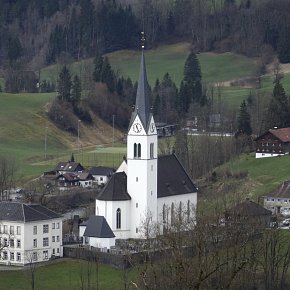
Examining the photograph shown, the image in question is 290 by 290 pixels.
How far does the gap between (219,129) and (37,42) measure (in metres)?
67.3

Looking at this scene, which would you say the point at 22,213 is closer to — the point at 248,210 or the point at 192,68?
the point at 248,210

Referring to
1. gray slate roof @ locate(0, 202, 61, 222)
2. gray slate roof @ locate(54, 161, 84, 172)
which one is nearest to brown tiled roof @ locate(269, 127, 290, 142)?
gray slate roof @ locate(54, 161, 84, 172)

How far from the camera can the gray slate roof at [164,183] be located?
245 feet

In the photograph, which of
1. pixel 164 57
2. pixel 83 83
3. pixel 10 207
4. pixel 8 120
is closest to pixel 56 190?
pixel 10 207

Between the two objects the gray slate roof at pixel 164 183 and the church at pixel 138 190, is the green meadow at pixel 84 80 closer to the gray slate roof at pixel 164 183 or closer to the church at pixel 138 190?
the gray slate roof at pixel 164 183

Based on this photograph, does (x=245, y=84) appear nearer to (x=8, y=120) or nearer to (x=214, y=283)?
(x=8, y=120)

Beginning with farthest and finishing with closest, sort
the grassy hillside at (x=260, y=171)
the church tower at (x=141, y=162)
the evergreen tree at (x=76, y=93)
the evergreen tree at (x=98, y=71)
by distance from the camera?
1. the evergreen tree at (x=98, y=71)
2. the evergreen tree at (x=76, y=93)
3. the grassy hillside at (x=260, y=171)
4. the church tower at (x=141, y=162)

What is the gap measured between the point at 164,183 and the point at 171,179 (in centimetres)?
87

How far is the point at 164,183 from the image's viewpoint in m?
76.8

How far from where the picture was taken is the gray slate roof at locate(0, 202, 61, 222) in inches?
2781

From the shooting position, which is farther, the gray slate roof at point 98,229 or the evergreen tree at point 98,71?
the evergreen tree at point 98,71

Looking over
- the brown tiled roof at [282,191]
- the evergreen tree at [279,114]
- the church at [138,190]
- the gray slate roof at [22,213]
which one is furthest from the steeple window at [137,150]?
the evergreen tree at [279,114]

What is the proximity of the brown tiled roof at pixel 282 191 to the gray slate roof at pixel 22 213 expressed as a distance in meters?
16.6

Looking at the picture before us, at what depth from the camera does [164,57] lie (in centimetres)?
16138
